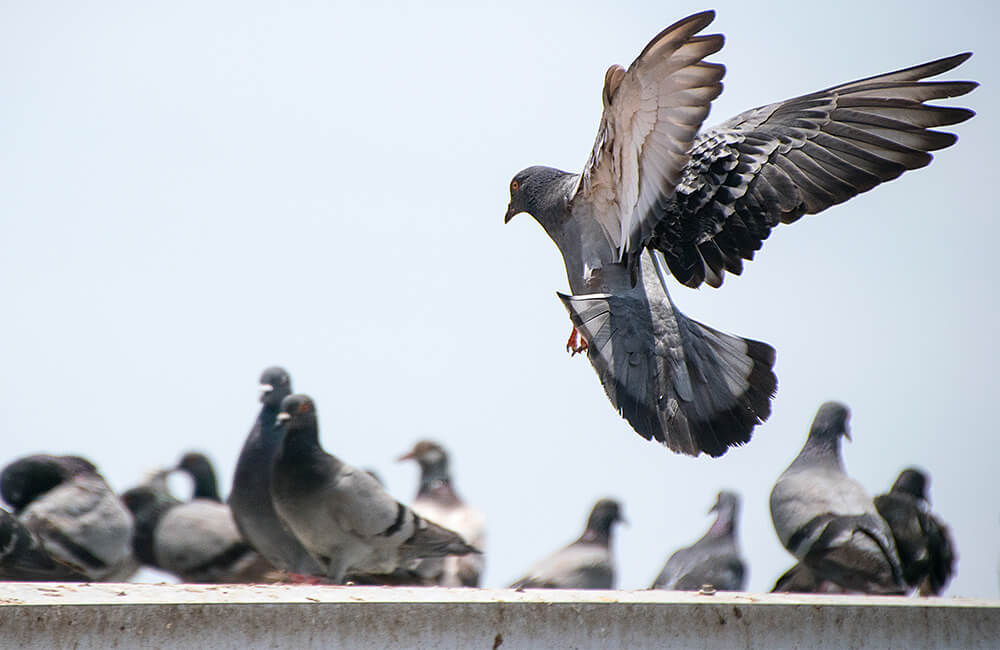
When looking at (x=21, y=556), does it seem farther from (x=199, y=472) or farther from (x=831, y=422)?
(x=831, y=422)

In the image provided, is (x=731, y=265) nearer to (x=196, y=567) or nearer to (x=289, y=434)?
(x=289, y=434)

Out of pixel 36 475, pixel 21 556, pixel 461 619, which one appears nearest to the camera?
pixel 461 619

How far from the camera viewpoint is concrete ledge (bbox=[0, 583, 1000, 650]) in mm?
3342

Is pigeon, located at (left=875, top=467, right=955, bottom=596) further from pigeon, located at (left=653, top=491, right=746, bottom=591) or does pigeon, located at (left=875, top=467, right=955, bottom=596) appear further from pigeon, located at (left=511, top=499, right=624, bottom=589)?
pigeon, located at (left=511, top=499, right=624, bottom=589)

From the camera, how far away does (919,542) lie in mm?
7859

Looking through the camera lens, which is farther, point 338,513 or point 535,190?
point 338,513

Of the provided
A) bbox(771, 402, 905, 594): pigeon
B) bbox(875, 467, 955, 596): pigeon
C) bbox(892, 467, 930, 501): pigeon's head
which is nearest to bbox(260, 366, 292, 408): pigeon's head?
bbox(771, 402, 905, 594): pigeon

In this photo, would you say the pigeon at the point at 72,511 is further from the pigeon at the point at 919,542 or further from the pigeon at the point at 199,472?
the pigeon at the point at 919,542

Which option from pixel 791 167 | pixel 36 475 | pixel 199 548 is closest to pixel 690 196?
pixel 791 167

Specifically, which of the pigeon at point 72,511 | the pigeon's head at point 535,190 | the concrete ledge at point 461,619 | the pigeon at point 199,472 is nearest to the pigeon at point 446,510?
the pigeon at point 199,472

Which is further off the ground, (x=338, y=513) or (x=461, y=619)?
(x=338, y=513)

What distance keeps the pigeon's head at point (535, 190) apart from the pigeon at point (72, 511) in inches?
129

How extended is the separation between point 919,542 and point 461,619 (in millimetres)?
5066

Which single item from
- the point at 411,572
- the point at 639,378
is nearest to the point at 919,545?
the point at 411,572
